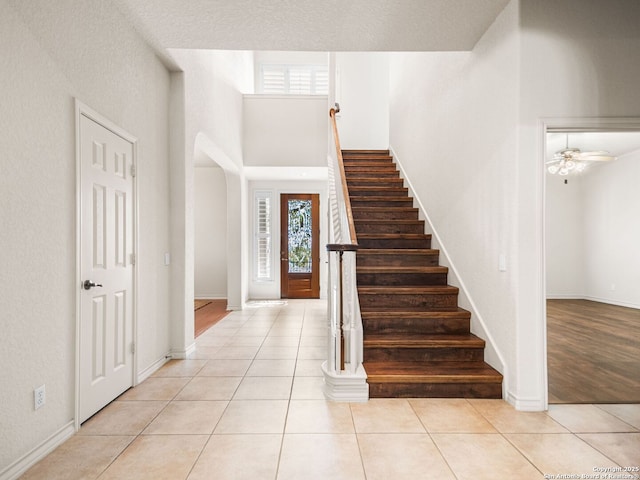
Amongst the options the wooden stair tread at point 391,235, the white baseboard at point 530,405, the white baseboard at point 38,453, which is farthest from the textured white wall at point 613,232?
the white baseboard at point 38,453

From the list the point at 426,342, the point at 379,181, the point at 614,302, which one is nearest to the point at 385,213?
the point at 379,181

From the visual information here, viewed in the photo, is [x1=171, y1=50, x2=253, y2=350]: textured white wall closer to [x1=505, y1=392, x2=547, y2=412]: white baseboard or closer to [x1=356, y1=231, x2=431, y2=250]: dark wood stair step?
[x1=356, y1=231, x2=431, y2=250]: dark wood stair step

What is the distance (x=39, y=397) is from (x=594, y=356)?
4.60 m

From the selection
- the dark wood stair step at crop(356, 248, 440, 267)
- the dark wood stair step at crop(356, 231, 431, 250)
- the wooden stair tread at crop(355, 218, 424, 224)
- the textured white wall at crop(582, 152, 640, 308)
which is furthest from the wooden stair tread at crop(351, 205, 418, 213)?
the textured white wall at crop(582, 152, 640, 308)

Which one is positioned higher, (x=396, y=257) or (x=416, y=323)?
(x=396, y=257)

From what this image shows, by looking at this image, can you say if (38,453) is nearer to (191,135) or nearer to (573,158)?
(191,135)

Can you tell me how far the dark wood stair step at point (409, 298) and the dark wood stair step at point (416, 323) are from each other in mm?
223

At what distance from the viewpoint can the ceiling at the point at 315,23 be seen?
2639mm

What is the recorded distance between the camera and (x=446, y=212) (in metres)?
3.97

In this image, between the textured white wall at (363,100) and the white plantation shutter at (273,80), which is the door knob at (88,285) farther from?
the white plantation shutter at (273,80)

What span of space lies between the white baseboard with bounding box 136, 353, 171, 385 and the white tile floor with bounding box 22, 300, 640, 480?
0.20ft

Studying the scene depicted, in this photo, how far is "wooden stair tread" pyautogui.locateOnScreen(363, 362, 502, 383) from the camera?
280cm

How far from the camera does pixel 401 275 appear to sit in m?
3.86

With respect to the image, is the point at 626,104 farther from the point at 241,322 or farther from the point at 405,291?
the point at 241,322
